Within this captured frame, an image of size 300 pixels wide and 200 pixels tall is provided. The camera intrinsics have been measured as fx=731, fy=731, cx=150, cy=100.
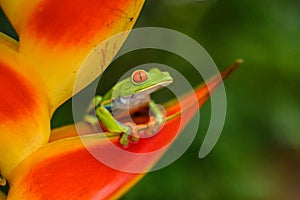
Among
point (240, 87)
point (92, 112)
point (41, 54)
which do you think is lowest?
point (240, 87)

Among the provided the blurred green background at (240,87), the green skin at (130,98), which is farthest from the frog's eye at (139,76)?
the blurred green background at (240,87)

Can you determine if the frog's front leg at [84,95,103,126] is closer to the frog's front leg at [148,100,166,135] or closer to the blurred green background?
the frog's front leg at [148,100,166,135]

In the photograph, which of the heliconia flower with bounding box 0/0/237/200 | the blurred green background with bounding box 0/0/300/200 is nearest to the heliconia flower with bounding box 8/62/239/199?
the heliconia flower with bounding box 0/0/237/200

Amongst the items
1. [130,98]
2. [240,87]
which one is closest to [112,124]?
[130,98]

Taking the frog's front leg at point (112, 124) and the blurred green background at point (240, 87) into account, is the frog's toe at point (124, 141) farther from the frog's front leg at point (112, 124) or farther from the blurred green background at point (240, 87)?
the blurred green background at point (240, 87)

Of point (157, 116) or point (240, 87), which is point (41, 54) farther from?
point (240, 87)

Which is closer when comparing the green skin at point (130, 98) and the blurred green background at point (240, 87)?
the green skin at point (130, 98)

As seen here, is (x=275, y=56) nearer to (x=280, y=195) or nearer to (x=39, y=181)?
(x=280, y=195)
